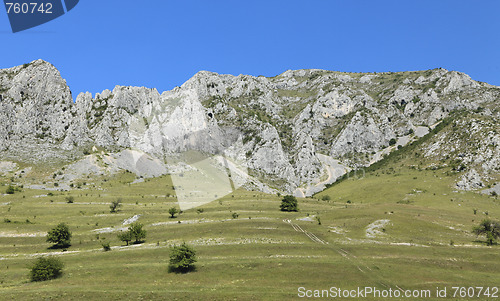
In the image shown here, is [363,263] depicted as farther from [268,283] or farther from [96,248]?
[96,248]

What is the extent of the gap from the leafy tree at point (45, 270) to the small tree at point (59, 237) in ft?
66.2

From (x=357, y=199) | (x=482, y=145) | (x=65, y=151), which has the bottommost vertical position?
(x=357, y=199)

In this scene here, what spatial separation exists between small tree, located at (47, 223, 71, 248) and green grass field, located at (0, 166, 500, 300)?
7.73 ft

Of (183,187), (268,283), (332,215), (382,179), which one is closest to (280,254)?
(268,283)

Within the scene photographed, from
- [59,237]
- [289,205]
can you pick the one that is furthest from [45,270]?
[289,205]

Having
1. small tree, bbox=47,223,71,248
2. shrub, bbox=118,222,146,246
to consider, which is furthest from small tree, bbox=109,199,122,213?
shrub, bbox=118,222,146,246

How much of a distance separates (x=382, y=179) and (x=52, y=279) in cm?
18606

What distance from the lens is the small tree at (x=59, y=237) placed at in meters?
71.8

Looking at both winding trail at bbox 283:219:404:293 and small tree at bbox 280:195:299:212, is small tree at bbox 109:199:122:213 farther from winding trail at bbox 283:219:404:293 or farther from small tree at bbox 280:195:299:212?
winding trail at bbox 283:219:404:293

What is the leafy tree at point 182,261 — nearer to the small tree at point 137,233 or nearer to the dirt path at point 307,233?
the small tree at point 137,233

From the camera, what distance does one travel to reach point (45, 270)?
51.1 m

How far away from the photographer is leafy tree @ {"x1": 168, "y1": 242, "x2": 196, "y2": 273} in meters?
53.4

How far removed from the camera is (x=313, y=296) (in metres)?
42.3

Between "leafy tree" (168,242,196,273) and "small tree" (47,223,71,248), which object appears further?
"small tree" (47,223,71,248)
